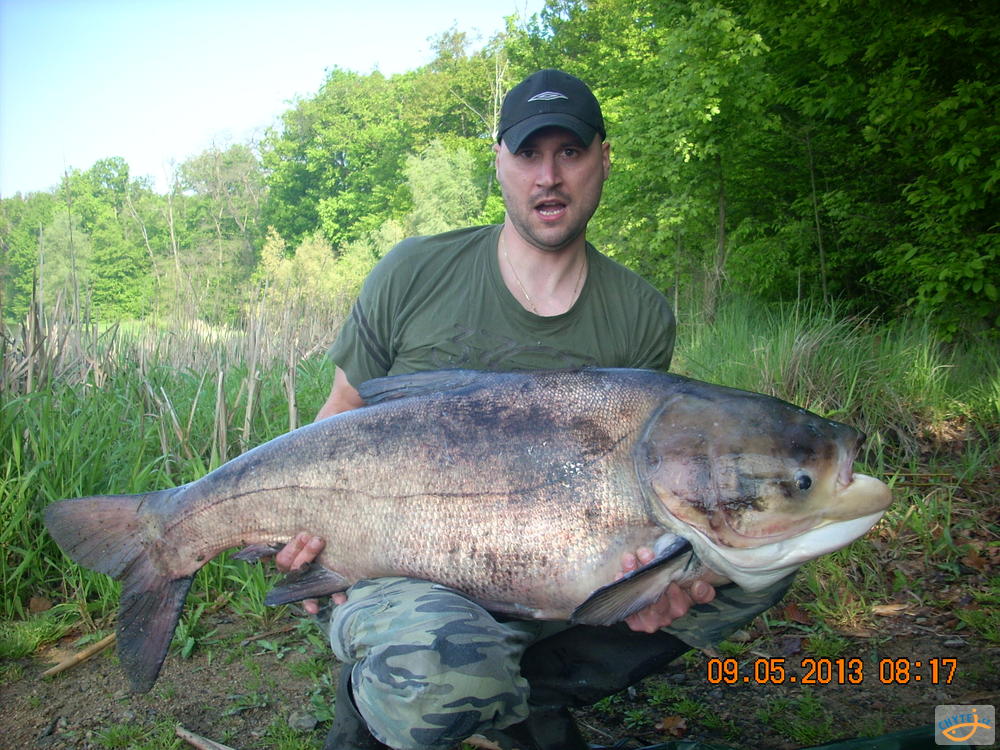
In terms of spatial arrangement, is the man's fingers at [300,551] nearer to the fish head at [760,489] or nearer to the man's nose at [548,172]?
the fish head at [760,489]

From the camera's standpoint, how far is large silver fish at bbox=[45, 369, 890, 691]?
1963 millimetres

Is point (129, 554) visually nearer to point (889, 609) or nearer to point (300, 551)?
point (300, 551)

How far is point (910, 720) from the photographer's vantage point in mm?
2582

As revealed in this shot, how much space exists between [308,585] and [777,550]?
1.33m

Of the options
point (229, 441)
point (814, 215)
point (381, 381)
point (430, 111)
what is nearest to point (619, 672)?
point (381, 381)

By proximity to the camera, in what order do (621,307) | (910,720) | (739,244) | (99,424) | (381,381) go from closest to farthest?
(381,381)
(910,720)
(621,307)
(99,424)
(739,244)

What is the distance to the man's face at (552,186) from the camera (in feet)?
8.86

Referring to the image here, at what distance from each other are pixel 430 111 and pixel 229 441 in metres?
34.3

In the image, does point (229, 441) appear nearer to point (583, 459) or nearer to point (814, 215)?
point (583, 459)

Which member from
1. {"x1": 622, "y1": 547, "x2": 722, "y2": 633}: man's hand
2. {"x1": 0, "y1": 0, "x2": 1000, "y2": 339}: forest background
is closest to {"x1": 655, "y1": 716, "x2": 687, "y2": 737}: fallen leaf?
{"x1": 622, "y1": 547, "x2": 722, "y2": 633}: man's hand

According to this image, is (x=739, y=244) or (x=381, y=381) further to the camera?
(x=739, y=244)

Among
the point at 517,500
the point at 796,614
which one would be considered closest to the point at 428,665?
the point at 517,500

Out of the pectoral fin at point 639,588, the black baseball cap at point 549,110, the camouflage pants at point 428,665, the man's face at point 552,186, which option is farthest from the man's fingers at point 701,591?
the black baseball cap at point 549,110
